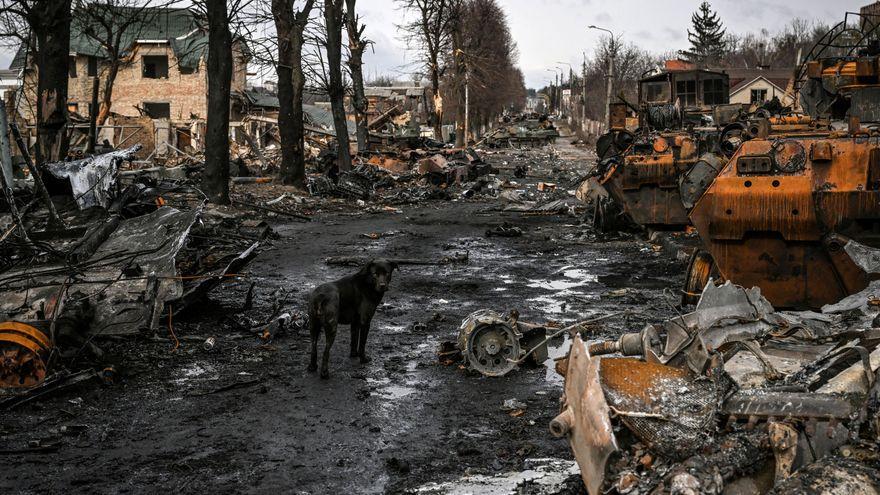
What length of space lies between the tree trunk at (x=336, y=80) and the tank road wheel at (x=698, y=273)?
19791mm

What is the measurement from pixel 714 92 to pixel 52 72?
16117 millimetres

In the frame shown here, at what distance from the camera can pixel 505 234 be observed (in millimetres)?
15945

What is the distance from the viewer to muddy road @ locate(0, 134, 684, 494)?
475cm

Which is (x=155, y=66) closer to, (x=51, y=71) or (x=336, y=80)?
(x=336, y=80)

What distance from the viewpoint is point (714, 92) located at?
22984mm

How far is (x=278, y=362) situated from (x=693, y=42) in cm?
9718

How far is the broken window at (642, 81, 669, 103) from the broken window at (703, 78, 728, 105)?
1022mm

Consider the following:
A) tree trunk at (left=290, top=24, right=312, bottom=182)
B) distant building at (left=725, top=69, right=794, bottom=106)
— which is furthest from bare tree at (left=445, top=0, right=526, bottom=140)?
tree trunk at (left=290, top=24, right=312, bottom=182)

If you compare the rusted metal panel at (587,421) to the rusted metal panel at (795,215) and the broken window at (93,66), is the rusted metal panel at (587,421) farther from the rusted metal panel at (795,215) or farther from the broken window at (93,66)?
the broken window at (93,66)

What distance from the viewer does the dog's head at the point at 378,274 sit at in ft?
23.6

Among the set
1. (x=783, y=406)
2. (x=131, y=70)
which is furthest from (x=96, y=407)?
(x=131, y=70)

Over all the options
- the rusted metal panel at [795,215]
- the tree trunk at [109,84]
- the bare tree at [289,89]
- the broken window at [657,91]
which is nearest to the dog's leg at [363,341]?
the rusted metal panel at [795,215]

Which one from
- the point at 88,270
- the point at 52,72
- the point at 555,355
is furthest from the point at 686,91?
the point at 88,270

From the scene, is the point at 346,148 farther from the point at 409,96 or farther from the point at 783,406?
the point at 409,96
